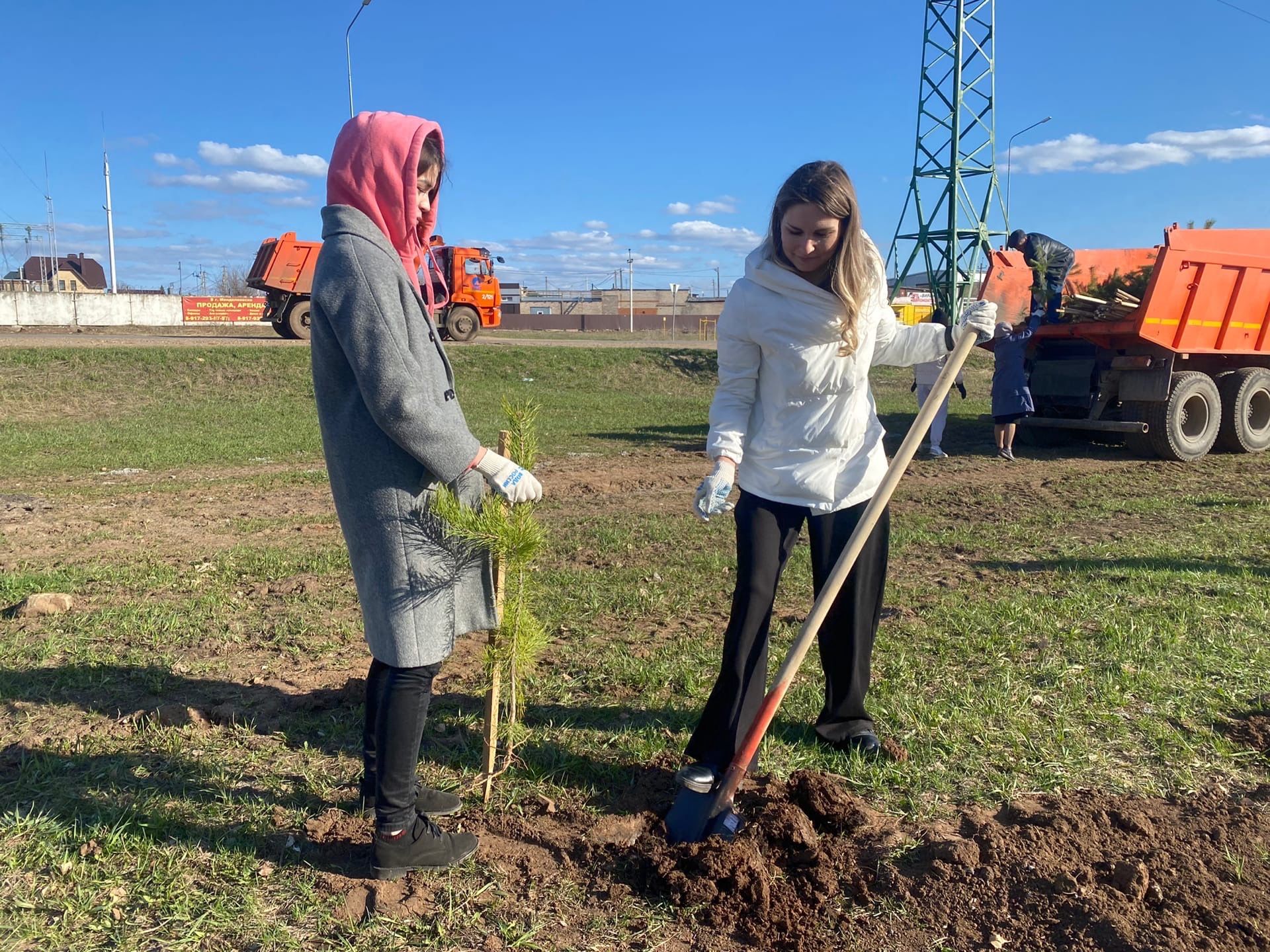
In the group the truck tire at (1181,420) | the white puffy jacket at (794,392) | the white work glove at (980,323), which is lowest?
the truck tire at (1181,420)

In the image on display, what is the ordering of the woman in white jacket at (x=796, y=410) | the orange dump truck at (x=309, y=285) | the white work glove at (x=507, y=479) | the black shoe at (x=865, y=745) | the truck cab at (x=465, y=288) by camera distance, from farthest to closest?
the truck cab at (x=465, y=288), the orange dump truck at (x=309, y=285), the black shoe at (x=865, y=745), the woman in white jacket at (x=796, y=410), the white work glove at (x=507, y=479)

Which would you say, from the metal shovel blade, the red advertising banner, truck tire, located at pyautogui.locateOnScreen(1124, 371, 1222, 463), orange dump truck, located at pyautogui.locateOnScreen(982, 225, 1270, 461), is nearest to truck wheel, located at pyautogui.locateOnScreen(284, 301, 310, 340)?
orange dump truck, located at pyautogui.locateOnScreen(982, 225, 1270, 461)

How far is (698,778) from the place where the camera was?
2820mm

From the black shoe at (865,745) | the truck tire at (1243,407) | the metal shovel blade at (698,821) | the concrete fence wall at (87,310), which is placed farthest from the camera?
the concrete fence wall at (87,310)

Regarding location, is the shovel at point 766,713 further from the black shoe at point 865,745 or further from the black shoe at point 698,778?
the black shoe at point 865,745

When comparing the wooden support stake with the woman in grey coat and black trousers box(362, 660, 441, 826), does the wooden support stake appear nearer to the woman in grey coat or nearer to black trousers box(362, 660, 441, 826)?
the woman in grey coat

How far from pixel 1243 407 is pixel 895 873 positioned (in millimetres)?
10682

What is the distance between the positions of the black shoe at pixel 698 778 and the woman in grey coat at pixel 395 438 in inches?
26.5

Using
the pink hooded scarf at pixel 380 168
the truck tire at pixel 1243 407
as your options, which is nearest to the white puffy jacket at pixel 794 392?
the pink hooded scarf at pixel 380 168

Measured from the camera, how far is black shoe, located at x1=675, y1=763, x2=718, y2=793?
280 centimetres

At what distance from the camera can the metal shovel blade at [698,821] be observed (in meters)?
2.67

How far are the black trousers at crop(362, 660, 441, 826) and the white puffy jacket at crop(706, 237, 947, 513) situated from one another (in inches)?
45.2

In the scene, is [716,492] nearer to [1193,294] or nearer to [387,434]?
[387,434]

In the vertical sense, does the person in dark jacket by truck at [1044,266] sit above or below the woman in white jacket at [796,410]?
above
